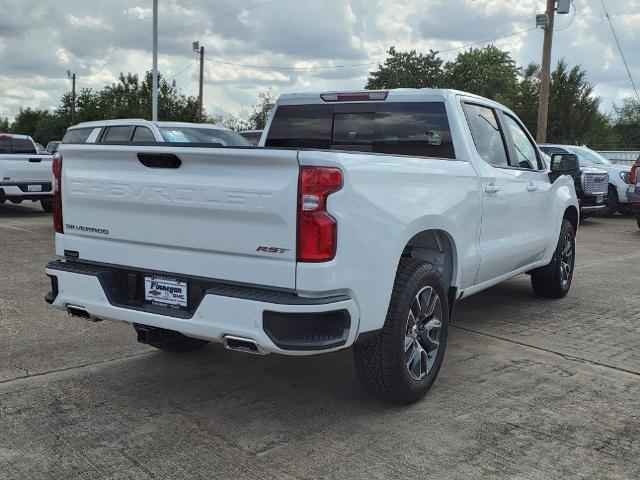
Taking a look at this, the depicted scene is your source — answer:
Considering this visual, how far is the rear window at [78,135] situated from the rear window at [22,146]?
118 inches

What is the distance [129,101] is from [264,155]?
44.3 metres

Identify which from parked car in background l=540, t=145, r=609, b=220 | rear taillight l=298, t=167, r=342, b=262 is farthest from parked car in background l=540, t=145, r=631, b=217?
rear taillight l=298, t=167, r=342, b=262

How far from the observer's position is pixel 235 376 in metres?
4.55

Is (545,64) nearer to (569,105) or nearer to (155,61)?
(569,105)

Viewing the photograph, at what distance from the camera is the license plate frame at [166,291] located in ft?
11.8

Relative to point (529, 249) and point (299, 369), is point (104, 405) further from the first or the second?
point (529, 249)

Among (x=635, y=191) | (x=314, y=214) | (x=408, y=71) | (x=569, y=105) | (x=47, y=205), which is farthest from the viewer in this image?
(x=408, y=71)

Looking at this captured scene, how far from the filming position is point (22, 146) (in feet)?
50.2

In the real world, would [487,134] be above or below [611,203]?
above

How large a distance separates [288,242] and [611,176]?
1491cm

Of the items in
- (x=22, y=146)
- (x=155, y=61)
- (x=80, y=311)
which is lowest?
(x=80, y=311)

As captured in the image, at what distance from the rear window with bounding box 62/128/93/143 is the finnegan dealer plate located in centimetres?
935

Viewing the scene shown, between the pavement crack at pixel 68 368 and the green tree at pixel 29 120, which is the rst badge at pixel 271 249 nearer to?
the pavement crack at pixel 68 368

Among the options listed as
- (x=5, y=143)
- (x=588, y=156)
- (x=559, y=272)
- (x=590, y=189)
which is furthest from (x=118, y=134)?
(x=588, y=156)
